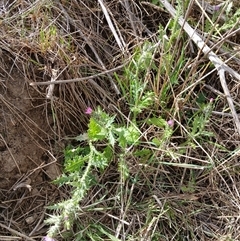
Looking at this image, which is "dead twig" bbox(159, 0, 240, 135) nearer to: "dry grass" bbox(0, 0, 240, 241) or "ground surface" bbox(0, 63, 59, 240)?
"dry grass" bbox(0, 0, 240, 241)

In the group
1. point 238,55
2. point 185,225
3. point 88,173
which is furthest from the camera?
point 238,55

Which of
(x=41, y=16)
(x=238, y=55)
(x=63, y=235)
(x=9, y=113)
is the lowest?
(x=63, y=235)

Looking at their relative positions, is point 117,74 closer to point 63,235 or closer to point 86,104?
point 86,104

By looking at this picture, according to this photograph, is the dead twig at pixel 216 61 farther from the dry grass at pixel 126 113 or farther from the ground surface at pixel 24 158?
the ground surface at pixel 24 158

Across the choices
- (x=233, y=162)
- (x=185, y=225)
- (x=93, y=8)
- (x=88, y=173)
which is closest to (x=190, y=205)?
(x=185, y=225)

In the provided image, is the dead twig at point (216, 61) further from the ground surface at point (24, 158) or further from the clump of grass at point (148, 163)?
the ground surface at point (24, 158)

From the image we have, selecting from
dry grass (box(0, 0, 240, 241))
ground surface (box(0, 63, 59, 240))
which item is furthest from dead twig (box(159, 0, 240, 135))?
ground surface (box(0, 63, 59, 240))

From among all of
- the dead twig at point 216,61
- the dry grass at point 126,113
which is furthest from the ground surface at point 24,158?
the dead twig at point 216,61

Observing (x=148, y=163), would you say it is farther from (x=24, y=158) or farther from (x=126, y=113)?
(x=24, y=158)
